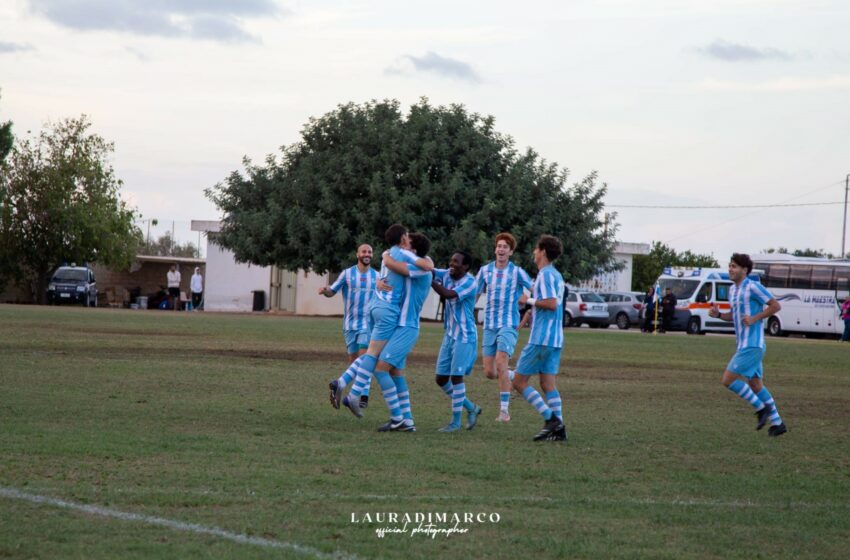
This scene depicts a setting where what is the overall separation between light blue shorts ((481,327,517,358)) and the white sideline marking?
5.86 meters

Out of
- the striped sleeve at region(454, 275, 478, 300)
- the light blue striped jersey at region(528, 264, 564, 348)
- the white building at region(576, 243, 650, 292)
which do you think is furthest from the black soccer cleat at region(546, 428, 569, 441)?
the white building at region(576, 243, 650, 292)

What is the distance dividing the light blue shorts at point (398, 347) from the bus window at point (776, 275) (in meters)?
51.0

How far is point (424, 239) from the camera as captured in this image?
40.7 ft

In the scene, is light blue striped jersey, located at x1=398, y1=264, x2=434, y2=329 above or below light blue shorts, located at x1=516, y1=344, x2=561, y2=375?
above

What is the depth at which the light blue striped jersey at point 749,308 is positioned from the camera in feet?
44.3

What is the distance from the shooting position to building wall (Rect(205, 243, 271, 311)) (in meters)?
67.8

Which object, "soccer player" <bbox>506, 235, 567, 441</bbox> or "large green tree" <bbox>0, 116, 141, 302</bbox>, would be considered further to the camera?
"large green tree" <bbox>0, 116, 141, 302</bbox>

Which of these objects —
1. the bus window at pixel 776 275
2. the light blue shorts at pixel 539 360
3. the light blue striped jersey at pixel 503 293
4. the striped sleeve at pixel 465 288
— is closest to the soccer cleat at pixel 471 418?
the light blue striped jersey at pixel 503 293

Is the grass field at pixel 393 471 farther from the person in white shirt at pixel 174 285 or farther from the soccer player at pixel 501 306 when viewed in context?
the person in white shirt at pixel 174 285

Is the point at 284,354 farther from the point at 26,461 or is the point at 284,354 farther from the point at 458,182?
the point at 458,182


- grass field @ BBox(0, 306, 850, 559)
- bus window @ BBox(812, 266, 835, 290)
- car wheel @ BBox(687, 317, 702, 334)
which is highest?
bus window @ BBox(812, 266, 835, 290)

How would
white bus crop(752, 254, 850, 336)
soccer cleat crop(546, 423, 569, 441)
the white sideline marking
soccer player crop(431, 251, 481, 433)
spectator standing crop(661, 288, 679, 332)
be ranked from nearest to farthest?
1. the white sideline marking
2. soccer cleat crop(546, 423, 569, 441)
3. soccer player crop(431, 251, 481, 433)
4. spectator standing crop(661, 288, 679, 332)
5. white bus crop(752, 254, 850, 336)

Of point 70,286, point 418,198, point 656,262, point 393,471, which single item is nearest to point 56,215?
point 70,286

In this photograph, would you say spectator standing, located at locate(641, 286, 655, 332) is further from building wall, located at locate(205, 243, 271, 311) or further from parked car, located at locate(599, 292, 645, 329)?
building wall, located at locate(205, 243, 271, 311)
